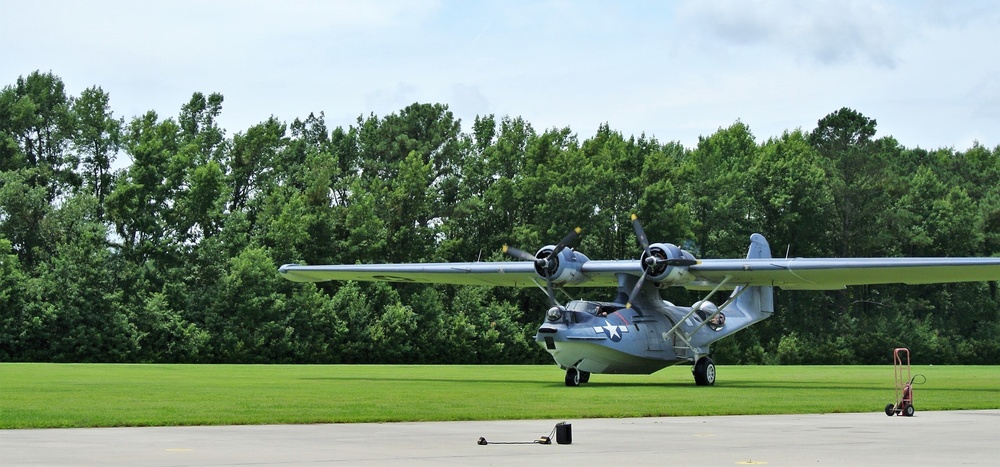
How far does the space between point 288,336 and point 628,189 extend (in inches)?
1077

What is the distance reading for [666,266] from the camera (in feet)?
113

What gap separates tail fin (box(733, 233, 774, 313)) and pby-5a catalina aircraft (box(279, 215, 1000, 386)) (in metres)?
2.49

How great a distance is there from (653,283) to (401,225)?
46445 mm

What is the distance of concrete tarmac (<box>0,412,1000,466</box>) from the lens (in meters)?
12.2

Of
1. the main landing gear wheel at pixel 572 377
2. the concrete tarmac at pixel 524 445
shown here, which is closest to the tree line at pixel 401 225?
the main landing gear wheel at pixel 572 377

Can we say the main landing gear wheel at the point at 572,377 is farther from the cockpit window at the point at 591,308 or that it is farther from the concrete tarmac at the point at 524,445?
the concrete tarmac at the point at 524,445

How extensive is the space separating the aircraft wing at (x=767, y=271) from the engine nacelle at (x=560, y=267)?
0.44m

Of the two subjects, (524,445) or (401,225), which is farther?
(401,225)

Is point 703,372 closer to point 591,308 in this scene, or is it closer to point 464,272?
point 591,308

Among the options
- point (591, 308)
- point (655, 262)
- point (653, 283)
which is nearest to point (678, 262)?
point (655, 262)

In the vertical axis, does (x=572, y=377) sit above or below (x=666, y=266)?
below

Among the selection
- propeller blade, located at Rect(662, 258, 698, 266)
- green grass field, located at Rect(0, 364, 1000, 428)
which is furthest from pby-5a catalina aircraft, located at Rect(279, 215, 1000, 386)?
green grass field, located at Rect(0, 364, 1000, 428)

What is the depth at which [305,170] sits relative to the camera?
272 feet

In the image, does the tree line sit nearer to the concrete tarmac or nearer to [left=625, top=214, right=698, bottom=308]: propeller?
[left=625, top=214, right=698, bottom=308]: propeller
